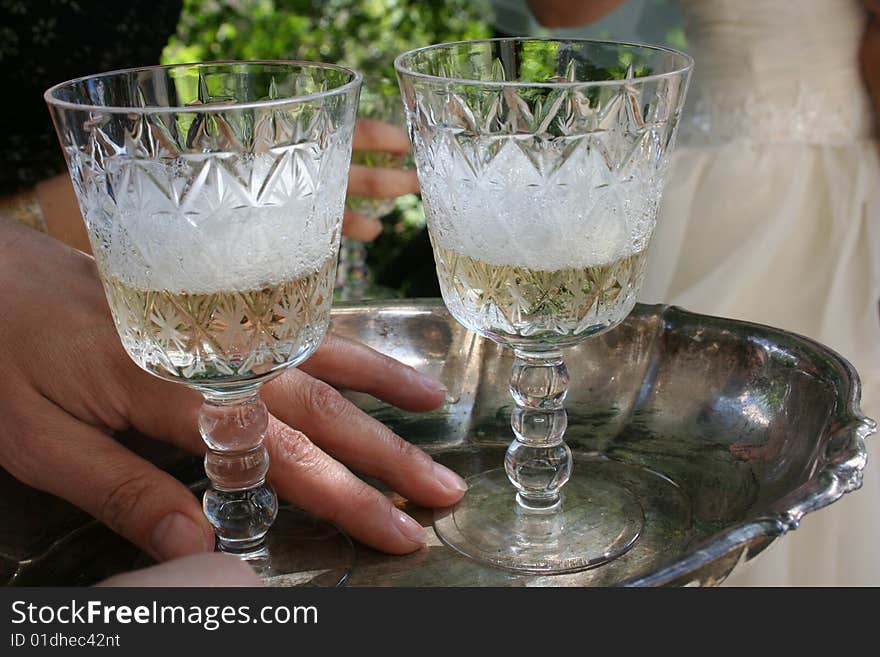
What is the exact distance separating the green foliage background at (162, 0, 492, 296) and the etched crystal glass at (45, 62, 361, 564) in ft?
10.5

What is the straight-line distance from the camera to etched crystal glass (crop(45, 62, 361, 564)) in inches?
29.2

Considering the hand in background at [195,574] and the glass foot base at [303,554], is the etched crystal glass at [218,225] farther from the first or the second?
the hand in background at [195,574]

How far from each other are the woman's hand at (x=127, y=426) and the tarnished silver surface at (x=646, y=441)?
4 cm

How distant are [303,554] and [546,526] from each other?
224mm

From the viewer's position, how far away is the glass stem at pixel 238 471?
0.86 metres

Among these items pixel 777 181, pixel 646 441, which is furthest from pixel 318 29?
pixel 646 441

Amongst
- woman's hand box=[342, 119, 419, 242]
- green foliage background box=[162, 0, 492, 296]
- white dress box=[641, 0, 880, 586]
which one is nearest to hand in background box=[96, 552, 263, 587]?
woman's hand box=[342, 119, 419, 242]

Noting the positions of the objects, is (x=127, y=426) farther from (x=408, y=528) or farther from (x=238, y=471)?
(x=408, y=528)

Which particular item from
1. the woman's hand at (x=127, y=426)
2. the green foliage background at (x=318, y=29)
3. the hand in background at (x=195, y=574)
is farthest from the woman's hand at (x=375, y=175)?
the green foliage background at (x=318, y=29)

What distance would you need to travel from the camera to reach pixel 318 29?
159 inches

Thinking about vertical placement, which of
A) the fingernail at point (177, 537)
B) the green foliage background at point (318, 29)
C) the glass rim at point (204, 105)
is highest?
the glass rim at point (204, 105)

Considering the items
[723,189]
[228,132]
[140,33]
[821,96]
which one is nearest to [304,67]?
[228,132]

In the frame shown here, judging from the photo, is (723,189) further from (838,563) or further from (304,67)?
(304,67)

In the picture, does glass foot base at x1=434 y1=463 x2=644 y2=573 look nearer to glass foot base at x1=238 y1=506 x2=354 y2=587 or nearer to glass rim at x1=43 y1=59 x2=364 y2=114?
glass foot base at x1=238 y1=506 x2=354 y2=587
